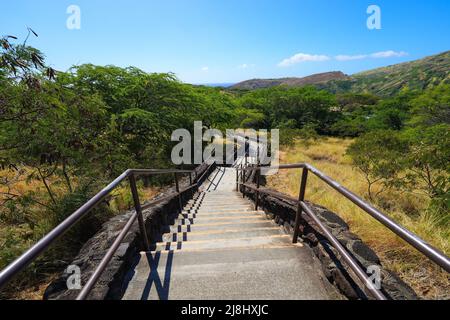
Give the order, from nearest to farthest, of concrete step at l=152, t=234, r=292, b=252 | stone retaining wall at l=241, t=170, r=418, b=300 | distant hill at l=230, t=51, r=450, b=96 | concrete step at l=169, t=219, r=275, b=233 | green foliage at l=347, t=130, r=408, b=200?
stone retaining wall at l=241, t=170, r=418, b=300, concrete step at l=152, t=234, r=292, b=252, concrete step at l=169, t=219, r=275, b=233, green foliage at l=347, t=130, r=408, b=200, distant hill at l=230, t=51, r=450, b=96

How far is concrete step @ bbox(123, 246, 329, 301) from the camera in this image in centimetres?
178

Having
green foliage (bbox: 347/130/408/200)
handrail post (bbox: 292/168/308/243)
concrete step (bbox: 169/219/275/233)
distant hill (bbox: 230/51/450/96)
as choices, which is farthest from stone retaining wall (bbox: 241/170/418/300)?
distant hill (bbox: 230/51/450/96)

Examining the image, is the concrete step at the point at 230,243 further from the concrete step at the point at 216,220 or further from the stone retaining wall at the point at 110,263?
the concrete step at the point at 216,220

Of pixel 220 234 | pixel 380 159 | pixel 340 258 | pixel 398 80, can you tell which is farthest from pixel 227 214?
pixel 398 80

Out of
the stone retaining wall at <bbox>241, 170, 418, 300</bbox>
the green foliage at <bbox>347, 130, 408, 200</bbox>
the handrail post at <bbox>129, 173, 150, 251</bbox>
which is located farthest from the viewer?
the green foliage at <bbox>347, 130, 408, 200</bbox>

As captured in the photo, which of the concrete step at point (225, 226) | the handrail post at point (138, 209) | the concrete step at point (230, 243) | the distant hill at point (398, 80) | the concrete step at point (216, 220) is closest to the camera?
the handrail post at point (138, 209)

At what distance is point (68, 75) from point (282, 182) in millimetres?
10160

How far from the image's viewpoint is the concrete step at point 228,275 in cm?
178

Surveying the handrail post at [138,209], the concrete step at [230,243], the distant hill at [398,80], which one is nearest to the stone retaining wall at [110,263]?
the handrail post at [138,209]

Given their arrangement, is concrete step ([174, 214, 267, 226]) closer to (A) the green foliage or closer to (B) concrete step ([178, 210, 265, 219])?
(B) concrete step ([178, 210, 265, 219])

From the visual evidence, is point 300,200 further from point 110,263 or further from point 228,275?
point 110,263

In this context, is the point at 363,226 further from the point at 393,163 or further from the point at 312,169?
the point at 393,163

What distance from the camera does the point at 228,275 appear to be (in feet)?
6.49
